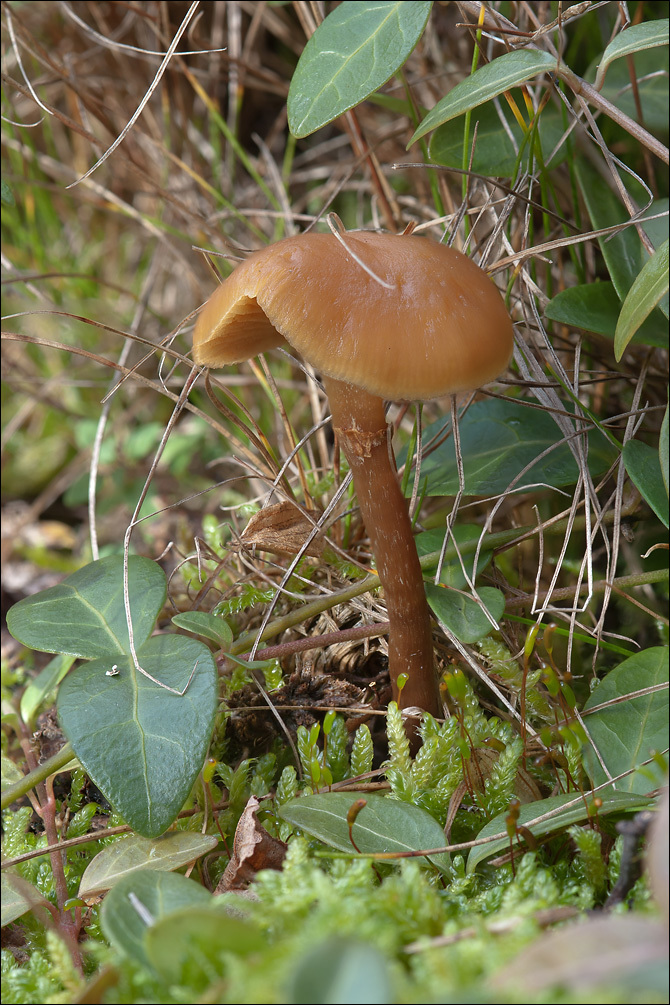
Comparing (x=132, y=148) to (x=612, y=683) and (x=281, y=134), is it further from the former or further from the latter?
(x=612, y=683)

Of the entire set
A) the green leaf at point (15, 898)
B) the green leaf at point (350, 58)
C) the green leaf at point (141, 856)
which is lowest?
the green leaf at point (141, 856)

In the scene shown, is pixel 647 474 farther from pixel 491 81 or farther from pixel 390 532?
pixel 491 81

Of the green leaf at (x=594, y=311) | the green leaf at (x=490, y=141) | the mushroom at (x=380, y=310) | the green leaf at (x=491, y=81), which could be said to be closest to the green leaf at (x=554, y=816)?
the mushroom at (x=380, y=310)

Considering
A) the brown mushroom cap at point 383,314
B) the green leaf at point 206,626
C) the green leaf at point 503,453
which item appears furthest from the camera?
the green leaf at point 503,453

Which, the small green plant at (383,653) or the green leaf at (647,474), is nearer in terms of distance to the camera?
the small green plant at (383,653)

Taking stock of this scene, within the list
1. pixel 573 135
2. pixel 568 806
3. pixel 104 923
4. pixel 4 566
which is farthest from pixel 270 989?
pixel 4 566

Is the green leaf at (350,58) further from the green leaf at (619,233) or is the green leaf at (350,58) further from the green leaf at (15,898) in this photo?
the green leaf at (15,898)

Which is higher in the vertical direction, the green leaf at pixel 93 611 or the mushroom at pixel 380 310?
the mushroom at pixel 380 310
